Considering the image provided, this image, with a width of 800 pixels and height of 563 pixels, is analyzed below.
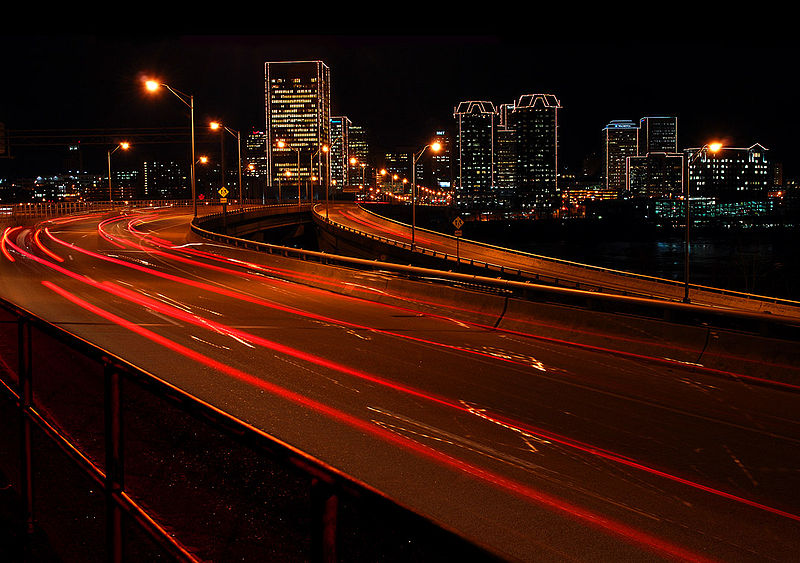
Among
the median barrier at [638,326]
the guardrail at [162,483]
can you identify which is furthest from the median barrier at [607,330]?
the guardrail at [162,483]

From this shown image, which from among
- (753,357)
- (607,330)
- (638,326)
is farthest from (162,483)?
(607,330)

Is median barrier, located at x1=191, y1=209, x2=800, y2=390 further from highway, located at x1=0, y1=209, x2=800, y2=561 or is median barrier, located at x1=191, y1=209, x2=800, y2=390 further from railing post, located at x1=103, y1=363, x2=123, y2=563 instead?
railing post, located at x1=103, y1=363, x2=123, y2=563

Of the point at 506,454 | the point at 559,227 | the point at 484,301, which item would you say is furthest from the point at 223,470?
the point at 559,227

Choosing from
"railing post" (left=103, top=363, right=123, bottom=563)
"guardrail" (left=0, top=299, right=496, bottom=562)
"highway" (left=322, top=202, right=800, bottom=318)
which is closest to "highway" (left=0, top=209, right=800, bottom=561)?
"guardrail" (left=0, top=299, right=496, bottom=562)

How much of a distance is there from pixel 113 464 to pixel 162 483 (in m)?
0.67

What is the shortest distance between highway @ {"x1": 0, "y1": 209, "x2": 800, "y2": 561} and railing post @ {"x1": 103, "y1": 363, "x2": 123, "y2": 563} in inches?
69.2

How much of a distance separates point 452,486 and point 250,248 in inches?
1373

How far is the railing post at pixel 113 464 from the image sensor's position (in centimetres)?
366

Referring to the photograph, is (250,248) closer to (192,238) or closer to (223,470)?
(192,238)

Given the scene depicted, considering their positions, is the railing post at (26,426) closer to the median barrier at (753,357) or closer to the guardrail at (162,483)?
the guardrail at (162,483)

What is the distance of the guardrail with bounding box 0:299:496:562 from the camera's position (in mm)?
2316

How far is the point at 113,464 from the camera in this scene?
378cm

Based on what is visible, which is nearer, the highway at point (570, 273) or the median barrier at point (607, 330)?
the median barrier at point (607, 330)

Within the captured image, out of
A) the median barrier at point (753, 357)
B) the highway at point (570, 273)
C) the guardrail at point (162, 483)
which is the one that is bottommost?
the highway at point (570, 273)
